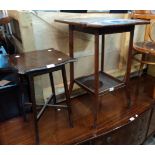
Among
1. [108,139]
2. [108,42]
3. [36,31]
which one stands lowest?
[108,139]

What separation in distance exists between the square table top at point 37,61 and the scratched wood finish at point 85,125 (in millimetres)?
591

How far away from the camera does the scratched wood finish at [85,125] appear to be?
1.28 m

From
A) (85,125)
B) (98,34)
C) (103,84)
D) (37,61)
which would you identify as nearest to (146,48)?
(103,84)

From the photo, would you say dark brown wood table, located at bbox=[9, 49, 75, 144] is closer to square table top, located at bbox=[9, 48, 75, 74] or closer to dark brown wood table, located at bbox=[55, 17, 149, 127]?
square table top, located at bbox=[9, 48, 75, 74]

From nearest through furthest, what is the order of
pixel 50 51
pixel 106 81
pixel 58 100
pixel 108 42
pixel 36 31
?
pixel 50 51, pixel 36 31, pixel 106 81, pixel 58 100, pixel 108 42

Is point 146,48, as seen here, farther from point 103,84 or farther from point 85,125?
point 85,125

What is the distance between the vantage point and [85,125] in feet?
4.65

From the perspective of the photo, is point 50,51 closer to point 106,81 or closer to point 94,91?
point 94,91

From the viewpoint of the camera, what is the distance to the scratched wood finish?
50.4 inches

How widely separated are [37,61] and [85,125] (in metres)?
0.69

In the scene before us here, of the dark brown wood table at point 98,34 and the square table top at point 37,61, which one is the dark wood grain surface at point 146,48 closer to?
the dark brown wood table at point 98,34

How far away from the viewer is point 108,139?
51.8 inches
